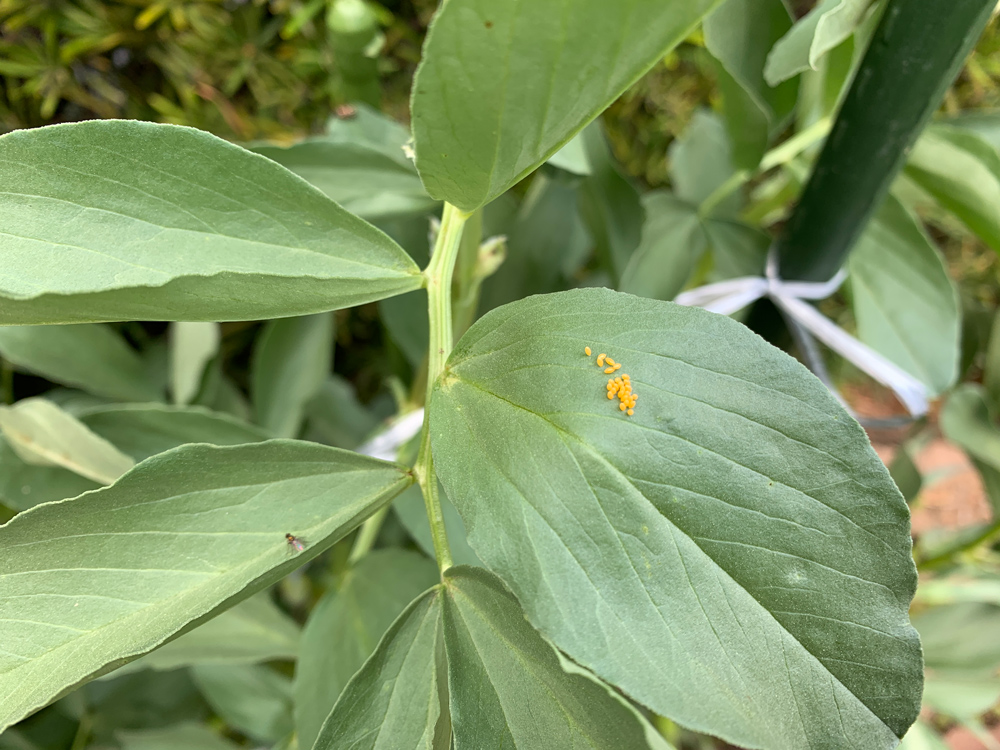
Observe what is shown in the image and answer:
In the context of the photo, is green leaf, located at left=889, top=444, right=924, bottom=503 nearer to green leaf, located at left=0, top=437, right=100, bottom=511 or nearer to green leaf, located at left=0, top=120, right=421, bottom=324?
green leaf, located at left=0, top=120, right=421, bottom=324

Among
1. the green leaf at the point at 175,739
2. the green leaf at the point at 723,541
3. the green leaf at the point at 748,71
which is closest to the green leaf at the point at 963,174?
the green leaf at the point at 748,71

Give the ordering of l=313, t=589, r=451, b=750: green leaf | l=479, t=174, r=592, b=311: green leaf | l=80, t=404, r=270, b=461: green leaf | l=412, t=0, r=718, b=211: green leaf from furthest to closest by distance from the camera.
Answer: l=479, t=174, r=592, b=311: green leaf
l=80, t=404, r=270, b=461: green leaf
l=313, t=589, r=451, b=750: green leaf
l=412, t=0, r=718, b=211: green leaf

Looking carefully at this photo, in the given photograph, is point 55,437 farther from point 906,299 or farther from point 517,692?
point 906,299

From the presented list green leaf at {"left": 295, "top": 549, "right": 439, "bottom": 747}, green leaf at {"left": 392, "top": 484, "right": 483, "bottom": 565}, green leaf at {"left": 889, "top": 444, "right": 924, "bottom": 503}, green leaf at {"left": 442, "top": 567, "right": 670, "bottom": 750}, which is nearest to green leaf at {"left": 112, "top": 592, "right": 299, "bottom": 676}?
green leaf at {"left": 295, "top": 549, "right": 439, "bottom": 747}

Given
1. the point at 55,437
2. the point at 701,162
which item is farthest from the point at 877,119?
the point at 55,437

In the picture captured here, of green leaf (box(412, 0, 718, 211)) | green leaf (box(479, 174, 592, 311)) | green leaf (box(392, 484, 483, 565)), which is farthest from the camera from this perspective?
green leaf (box(479, 174, 592, 311))

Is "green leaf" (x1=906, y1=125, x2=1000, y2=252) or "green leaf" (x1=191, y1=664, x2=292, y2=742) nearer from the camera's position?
"green leaf" (x1=906, y1=125, x2=1000, y2=252)
